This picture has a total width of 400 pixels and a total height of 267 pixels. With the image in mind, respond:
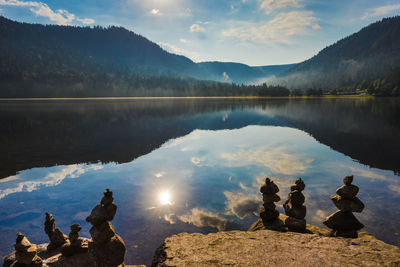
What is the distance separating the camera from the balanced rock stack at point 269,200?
414 inches

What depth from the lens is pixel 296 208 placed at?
10.0 metres

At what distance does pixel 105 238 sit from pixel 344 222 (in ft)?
31.4

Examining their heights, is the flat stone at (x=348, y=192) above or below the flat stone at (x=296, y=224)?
above

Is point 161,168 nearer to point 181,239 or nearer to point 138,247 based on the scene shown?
point 138,247

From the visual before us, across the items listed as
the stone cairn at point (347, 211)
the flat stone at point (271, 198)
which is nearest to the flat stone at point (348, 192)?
the stone cairn at point (347, 211)

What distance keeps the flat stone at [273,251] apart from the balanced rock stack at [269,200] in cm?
159

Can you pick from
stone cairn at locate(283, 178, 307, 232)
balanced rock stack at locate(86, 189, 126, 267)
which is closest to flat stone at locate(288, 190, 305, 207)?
stone cairn at locate(283, 178, 307, 232)

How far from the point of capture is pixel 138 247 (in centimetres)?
1056

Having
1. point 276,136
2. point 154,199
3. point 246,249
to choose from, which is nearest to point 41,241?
point 154,199

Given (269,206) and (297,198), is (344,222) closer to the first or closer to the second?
(297,198)

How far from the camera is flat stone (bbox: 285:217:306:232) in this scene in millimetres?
9703

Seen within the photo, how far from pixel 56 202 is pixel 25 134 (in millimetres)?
Answer: 35622

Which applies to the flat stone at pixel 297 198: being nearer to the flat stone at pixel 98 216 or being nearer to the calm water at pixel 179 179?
the calm water at pixel 179 179

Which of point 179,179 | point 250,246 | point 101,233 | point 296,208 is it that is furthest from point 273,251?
point 179,179
